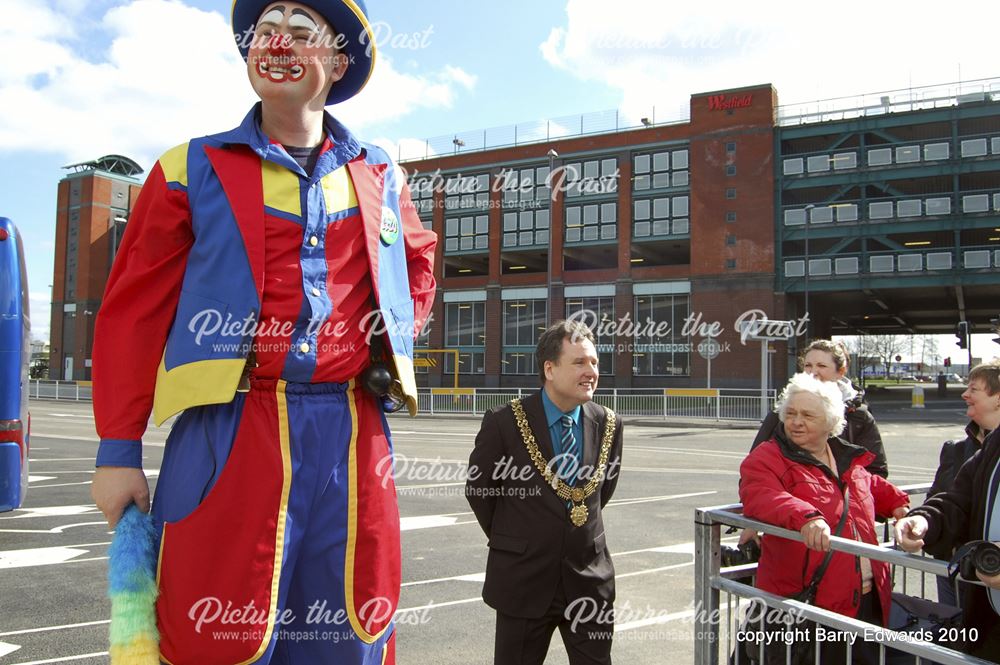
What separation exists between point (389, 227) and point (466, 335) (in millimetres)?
45842

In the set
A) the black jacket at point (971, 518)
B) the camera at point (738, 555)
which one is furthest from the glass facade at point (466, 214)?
the black jacket at point (971, 518)

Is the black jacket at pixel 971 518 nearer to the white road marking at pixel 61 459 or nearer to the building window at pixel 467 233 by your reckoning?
the white road marking at pixel 61 459

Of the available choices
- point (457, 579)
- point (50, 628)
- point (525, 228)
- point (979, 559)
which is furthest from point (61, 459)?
point (525, 228)

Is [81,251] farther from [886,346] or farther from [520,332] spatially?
[886,346]

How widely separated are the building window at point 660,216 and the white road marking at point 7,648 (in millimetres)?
40389

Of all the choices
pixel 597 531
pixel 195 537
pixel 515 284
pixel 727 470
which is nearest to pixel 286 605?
pixel 195 537

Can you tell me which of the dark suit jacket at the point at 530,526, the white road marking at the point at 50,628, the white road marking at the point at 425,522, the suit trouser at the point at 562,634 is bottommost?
the white road marking at the point at 425,522

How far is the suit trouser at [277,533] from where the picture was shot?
1964mm

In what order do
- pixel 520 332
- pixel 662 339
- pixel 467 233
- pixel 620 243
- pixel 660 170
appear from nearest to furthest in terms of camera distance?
1. pixel 662 339
2. pixel 660 170
3. pixel 620 243
4. pixel 520 332
5. pixel 467 233

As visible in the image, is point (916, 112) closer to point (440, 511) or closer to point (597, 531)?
point (440, 511)

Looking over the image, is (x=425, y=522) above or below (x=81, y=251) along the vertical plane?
below

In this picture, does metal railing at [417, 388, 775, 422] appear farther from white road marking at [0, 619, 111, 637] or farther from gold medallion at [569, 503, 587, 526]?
gold medallion at [569, 503, 587, 526]

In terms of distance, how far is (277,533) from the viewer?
204 cm

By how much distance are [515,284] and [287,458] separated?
146 feet
